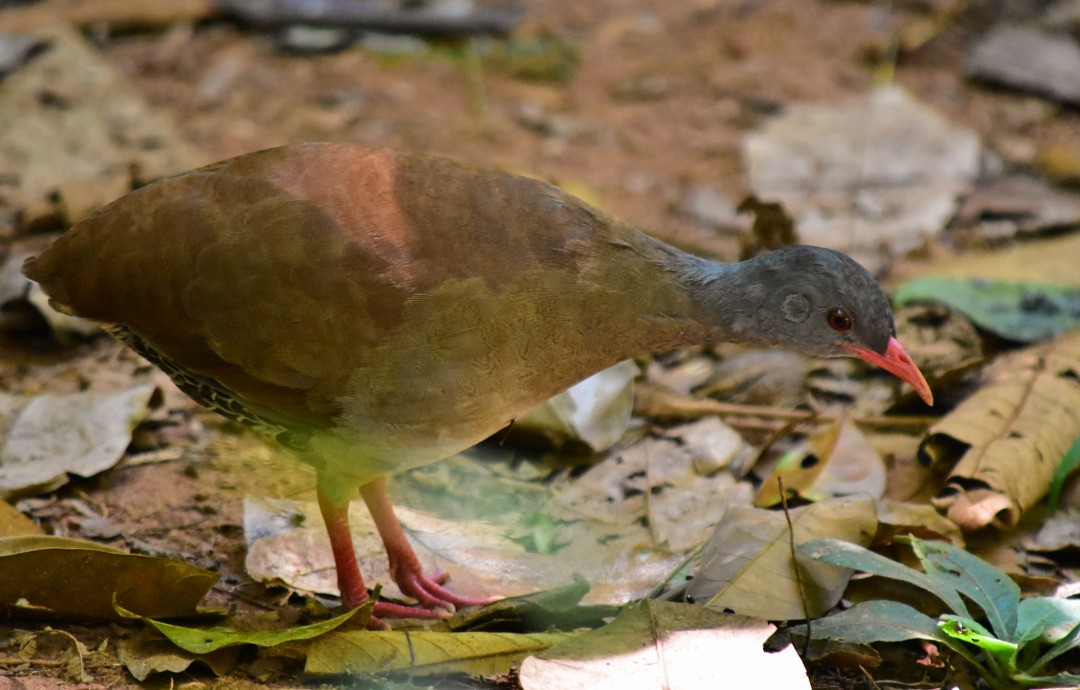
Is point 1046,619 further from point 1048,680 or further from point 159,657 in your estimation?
point 159,657

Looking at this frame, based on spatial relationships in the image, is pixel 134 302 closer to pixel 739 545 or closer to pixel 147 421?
pixel 147 421

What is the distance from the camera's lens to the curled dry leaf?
443 centimetres

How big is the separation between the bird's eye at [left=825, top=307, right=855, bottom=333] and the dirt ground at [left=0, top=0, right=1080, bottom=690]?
2355mm

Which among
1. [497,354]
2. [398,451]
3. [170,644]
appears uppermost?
[497,354]

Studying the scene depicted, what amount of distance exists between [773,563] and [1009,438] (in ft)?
4.29

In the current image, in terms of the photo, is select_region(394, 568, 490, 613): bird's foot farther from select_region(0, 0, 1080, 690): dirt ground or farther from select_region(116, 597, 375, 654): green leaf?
select_region(0, 0, 1080, 690): dirt ground

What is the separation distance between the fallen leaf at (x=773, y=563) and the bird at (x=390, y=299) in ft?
1.95

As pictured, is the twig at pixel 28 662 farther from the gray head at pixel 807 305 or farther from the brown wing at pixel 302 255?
the gray head at pixel 807 305

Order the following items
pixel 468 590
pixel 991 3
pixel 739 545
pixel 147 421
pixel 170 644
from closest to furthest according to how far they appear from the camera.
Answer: pixel 170 644 → pixel 739 545 → pixel 468 590 → pixel 147 421 → pixel 991 3

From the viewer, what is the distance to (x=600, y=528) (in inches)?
187

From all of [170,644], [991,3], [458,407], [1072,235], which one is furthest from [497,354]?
[991,3]

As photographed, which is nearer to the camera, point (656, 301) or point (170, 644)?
point (170, 644)

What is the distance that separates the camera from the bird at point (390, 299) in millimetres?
3904

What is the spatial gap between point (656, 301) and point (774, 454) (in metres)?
1.33
